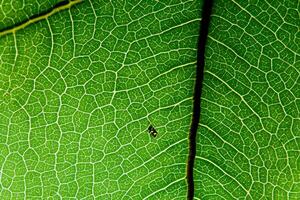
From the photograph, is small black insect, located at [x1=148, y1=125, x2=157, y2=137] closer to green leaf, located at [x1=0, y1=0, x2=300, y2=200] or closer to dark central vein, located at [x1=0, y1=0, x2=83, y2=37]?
green leaf, located at [x1=0, y1=0, x2=300, y2=200]

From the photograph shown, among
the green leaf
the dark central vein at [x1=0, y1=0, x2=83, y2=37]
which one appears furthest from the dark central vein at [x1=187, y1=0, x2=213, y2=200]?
the dark central vein at [x1=0, y1=0, x2=83, y2=37]

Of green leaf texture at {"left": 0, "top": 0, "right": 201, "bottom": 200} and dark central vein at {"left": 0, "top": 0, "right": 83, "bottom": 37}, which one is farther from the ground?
dark central vein at {"left": 0, "top": 0, "right": 83, "bottom": 37}

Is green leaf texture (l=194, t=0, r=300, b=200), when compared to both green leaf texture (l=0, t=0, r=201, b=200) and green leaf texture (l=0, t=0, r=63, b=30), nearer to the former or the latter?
green leaf texture (l=0, t=0, r=201, b=200)

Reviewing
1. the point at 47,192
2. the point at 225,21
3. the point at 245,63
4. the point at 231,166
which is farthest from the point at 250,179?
the point at 47,192

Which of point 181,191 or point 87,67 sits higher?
point 87,67

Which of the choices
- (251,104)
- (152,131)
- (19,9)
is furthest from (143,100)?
(19,9)

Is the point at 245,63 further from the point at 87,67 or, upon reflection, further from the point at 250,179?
the point at 87,67
